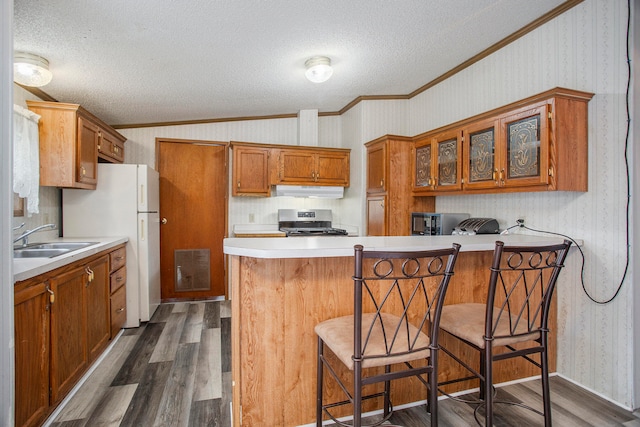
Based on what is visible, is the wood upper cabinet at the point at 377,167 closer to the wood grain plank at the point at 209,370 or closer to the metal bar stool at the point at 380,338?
the metal bar stool at the point at 380,338

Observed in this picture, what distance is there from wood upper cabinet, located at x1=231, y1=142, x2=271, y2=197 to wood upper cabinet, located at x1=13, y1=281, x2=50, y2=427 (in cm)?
256

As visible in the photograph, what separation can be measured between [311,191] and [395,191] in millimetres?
1255

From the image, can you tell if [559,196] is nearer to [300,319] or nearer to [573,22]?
[573,22]

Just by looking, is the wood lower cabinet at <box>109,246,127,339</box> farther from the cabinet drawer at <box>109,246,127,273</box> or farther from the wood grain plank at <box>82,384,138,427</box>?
the wood grain plank at <box>82,384,138,427</box>

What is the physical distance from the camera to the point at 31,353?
5.24 feet

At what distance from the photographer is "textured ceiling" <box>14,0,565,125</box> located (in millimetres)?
1986

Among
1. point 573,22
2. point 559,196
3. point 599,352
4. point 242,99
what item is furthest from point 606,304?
point 242,99

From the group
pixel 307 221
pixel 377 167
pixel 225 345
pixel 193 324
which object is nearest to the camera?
pixel 225 345

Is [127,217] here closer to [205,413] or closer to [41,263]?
[41,263]

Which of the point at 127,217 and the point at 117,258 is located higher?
the point at 127,217

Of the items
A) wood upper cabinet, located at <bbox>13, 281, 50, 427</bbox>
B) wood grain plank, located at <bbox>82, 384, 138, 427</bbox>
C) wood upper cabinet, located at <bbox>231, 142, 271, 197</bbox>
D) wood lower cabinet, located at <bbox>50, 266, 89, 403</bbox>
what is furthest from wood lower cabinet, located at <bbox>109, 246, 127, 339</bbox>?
wood upper cabinet, located at <bbox>231, 142, 271, 197</bbox>

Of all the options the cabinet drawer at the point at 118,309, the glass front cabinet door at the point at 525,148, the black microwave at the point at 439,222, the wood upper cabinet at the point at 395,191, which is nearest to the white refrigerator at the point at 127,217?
the cabinet drawer at the point at 118,309

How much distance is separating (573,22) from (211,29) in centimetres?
251

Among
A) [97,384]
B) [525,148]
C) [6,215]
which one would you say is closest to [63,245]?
[97,384]
